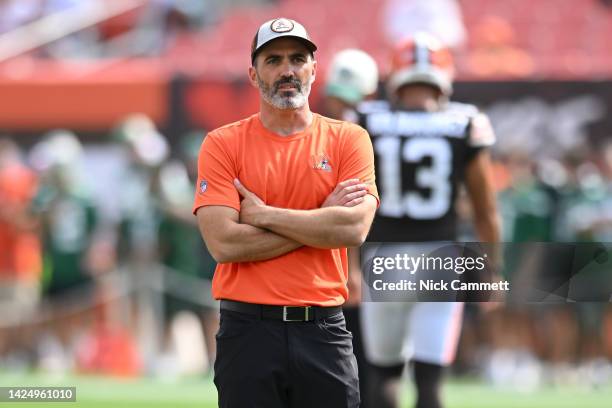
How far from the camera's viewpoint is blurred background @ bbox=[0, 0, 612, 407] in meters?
12.0

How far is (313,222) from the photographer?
447 centimetres

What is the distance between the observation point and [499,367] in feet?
40.1

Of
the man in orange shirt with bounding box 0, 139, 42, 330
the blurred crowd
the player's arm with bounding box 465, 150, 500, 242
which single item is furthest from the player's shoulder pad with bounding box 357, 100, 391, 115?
the man in orange shirt with bounding box 0, 139, 42, 330

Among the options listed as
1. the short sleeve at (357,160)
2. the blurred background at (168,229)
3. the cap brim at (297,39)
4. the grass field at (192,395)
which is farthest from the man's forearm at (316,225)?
the blurred background at (168,229)

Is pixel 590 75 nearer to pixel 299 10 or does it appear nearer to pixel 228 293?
pixel 299 10

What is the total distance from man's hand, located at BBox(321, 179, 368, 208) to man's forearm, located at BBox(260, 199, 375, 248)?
4 centimetres

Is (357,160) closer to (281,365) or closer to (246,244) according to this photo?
(246,244)

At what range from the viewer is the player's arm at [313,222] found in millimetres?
4477

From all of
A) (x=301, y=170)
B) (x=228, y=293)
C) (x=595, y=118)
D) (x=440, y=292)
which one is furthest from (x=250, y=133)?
(x=595, y=118)

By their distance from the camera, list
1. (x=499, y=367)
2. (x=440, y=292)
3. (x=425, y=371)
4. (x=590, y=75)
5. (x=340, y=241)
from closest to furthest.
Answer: (x=340, y=241) → (x=440, y=292) → (x=425, y=371) → (x=499, y=367) → (x=590, y=75)

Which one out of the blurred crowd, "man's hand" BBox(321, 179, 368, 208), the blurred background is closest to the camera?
"man's hand" BBox(321, 179, 368, 208)

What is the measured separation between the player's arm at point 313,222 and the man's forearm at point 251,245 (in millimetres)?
26

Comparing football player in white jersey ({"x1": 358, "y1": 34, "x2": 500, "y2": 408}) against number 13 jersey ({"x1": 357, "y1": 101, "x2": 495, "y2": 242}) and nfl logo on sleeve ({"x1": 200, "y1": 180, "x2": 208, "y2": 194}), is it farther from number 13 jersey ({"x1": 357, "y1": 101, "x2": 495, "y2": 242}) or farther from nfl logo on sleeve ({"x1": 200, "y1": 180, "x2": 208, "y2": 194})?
nfl logo on sleeve ({"x1": 200, "y1": 180, "x2": 208, "y2": 194})

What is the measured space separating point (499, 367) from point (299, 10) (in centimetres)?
843
